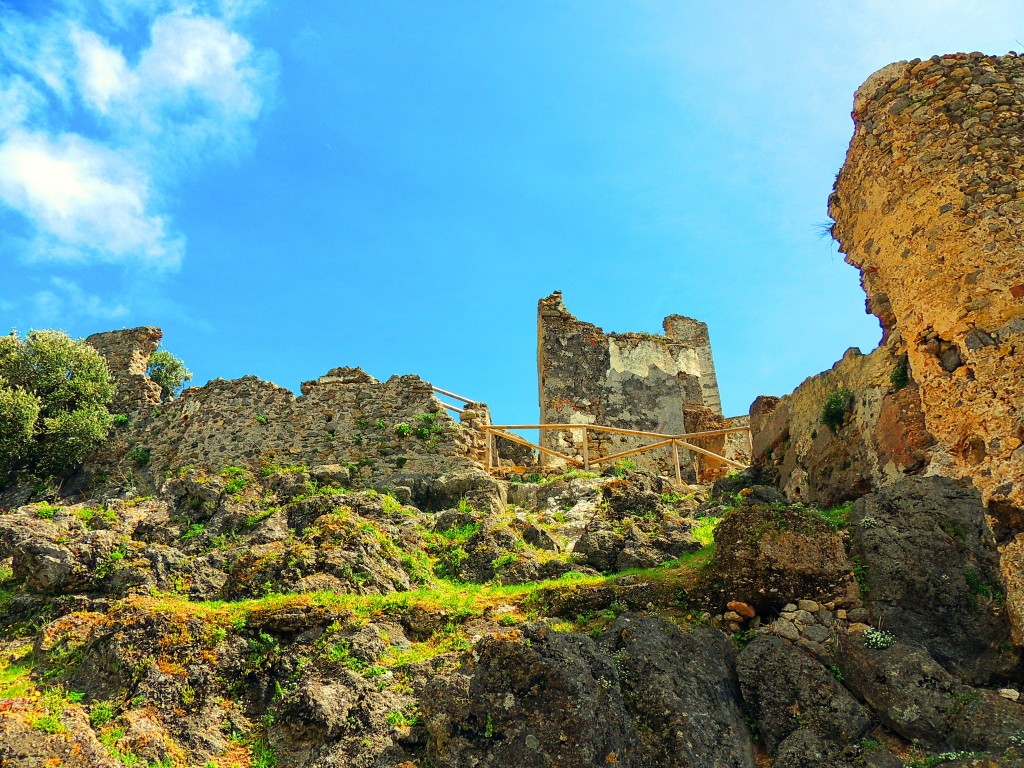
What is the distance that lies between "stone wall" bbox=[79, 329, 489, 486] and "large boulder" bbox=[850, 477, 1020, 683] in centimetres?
912

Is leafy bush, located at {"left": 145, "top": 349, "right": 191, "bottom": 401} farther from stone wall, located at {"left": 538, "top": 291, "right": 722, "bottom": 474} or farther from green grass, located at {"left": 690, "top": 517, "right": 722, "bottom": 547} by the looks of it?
green grass, located at {"left": 690, "top": 517, "right": 722, "bottom": 547}

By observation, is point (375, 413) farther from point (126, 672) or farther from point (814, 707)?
point (814, 707)

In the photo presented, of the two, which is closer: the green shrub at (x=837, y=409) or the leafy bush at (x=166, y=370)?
the green shrub at (x=837, y=409)

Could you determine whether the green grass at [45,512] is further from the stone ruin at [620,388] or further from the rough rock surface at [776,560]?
the stone ruin at [620,388]

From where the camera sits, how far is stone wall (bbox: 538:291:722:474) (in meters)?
22.5

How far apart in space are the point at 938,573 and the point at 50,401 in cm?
1740

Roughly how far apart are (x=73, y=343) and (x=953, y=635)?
741 inches

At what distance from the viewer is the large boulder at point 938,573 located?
7387 mm

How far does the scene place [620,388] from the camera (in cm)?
2322

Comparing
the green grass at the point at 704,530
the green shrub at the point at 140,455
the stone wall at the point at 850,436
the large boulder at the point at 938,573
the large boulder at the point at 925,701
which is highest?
the green shrub at the point at 140,455

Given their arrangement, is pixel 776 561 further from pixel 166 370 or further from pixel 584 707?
pixel 166 370

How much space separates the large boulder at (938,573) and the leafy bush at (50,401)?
1552 centimetres

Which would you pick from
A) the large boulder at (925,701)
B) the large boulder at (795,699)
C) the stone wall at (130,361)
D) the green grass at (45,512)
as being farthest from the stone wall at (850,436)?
the stone wall at (130,361)

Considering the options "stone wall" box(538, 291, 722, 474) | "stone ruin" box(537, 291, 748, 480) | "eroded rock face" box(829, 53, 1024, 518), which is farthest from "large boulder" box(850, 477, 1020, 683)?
"stone wall" box(538, 291, 722, 474)
